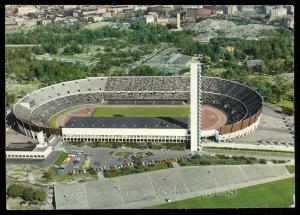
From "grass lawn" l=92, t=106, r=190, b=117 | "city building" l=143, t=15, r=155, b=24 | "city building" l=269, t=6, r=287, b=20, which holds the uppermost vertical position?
"city building" l=269, t=6, r=287, b=20

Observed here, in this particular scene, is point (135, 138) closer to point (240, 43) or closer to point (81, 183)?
point (81, 183)

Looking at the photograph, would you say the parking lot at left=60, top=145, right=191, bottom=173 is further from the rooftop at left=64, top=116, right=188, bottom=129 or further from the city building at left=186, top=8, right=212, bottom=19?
the city building at left=186, top=8, right=212, bottom=19

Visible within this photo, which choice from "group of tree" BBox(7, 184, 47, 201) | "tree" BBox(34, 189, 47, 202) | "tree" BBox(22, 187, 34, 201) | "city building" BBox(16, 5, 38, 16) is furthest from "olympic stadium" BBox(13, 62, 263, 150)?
"city building" BBox(16, 5, 38, 16)

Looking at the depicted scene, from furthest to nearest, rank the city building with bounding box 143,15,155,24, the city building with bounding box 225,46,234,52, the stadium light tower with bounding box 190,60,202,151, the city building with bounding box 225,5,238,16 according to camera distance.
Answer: the city building with bounding box 143,15,155,24 → the city building with bounding box 225,5,238,16 → the city building with bounding box 225,46,234,52 → the stadium light tower with bounding box 190,60,202,151

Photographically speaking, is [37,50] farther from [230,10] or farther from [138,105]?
[230,10]

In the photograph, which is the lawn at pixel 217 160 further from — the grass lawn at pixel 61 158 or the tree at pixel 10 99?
the tree at pixel 10 99

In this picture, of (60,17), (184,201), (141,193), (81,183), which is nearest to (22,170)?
Answer: (81,183)

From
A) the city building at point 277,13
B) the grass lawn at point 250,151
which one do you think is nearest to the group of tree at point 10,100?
the grass lawn at point 250,151
